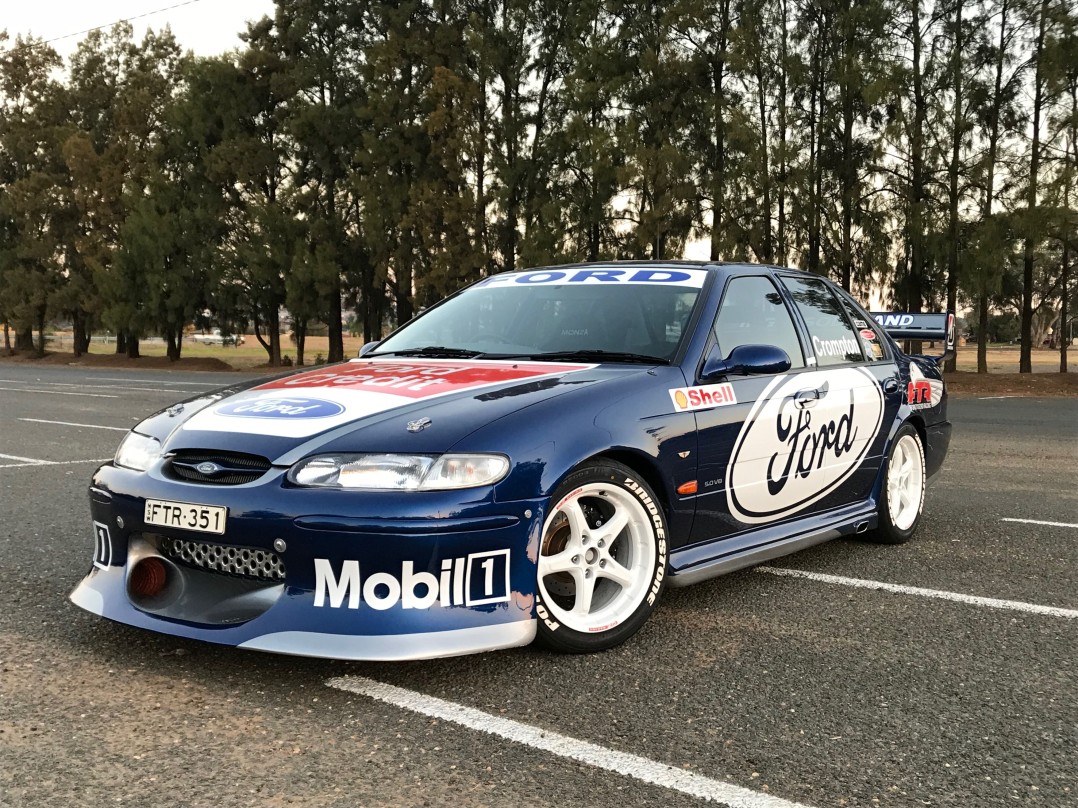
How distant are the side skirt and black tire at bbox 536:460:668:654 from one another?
162 millimetres

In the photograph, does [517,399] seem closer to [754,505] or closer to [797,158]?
[754,505]

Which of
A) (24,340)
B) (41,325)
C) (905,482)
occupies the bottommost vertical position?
(905,482)

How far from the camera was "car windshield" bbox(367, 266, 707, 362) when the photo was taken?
432 cm

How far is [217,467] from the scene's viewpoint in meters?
3.38

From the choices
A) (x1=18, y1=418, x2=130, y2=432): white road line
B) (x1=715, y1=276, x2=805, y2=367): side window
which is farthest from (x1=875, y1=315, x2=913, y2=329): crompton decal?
(x1=18, y1=418, x2=130, y2=432): white road line

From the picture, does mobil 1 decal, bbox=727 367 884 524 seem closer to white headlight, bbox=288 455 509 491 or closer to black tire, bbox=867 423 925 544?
black tire, bbox=867 423 925 544

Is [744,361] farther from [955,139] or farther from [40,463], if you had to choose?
[955,139]

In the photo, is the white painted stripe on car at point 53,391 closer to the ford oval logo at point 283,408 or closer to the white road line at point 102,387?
the white road line at point 102,387

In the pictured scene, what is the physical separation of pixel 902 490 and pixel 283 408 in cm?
357

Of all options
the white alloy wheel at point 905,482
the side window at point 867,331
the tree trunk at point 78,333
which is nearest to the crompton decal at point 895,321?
the side window at point 867,331

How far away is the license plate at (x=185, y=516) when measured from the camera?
3.23 m

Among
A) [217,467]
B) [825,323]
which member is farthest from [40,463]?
[825,323]

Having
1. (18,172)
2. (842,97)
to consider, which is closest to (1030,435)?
(842,97)

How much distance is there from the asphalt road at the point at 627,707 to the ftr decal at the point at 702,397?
85cm
